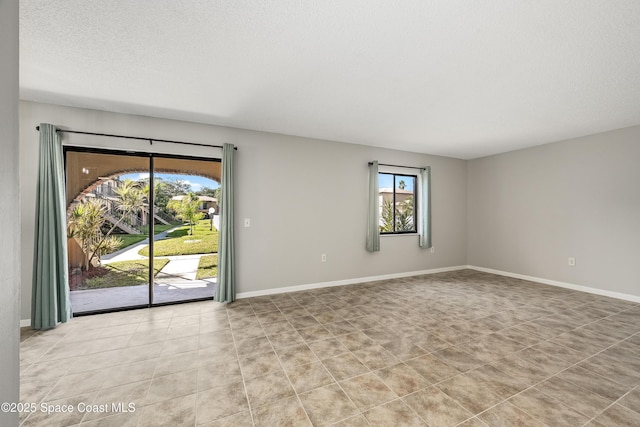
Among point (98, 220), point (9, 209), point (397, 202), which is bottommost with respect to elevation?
point (98, 220)

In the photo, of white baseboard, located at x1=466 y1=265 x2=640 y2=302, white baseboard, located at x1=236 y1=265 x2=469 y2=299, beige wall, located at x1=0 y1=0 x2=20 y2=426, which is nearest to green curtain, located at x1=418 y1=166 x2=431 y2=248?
white baseboard, located at x1=236 y1=265 x2=469 y2=299

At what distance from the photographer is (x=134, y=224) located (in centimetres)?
339

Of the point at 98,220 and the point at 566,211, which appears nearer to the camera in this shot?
the point at 98,220

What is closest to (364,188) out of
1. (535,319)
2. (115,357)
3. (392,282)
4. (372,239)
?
(372,239)

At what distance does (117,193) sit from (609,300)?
7.18 meters

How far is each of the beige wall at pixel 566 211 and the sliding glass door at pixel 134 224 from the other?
18.4 ft

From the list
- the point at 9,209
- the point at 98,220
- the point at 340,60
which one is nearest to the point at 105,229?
the point at 98,220

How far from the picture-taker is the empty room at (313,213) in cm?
166

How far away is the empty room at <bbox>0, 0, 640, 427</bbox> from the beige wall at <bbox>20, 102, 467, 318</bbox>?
0.03 meters

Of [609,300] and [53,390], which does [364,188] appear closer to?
[609,300]

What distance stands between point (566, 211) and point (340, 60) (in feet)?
15.8

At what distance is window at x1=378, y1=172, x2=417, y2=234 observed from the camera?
5225 mm

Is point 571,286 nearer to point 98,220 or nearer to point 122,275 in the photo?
point 122,275

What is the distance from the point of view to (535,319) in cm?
303
